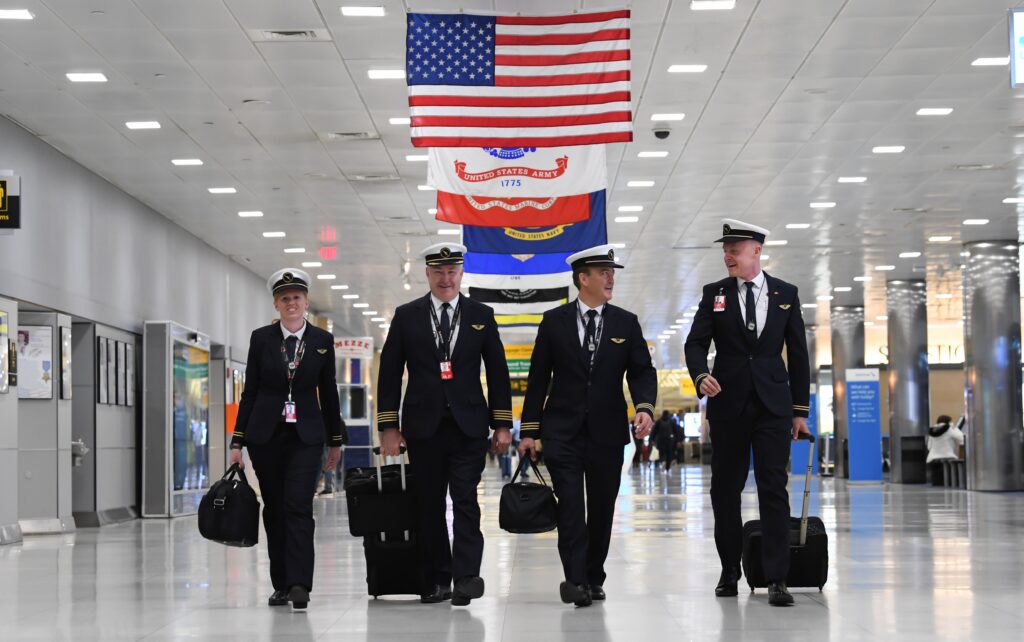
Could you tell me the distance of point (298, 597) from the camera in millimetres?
6961

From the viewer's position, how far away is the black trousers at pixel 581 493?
22.4 feet

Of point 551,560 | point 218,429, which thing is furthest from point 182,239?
point 551,560

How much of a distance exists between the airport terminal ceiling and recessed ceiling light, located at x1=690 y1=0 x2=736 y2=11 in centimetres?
7

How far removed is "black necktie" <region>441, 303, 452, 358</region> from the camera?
23.2 ft

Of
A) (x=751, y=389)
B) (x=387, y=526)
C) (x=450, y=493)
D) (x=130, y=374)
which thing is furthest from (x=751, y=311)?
(x=130, y=374)

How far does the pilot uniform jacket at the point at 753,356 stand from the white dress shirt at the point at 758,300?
2 centimetres

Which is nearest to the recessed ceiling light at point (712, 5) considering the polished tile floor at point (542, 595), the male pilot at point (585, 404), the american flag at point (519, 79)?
the american flag at point (519, 79)

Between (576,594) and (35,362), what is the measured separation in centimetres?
1213

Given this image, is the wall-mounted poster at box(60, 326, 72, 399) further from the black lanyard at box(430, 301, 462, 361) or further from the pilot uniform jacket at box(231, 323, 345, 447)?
the black lanyard at box(430, 301, 462, 361)

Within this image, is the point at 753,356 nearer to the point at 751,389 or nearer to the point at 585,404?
the point at 751,389

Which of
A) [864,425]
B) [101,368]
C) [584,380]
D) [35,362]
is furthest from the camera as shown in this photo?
[864,425]

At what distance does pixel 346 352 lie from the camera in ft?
94.0

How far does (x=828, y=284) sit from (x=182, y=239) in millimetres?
16894

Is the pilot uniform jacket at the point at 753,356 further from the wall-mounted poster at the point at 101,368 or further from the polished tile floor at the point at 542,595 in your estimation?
the wall-mounted poster at the point at 101,368
